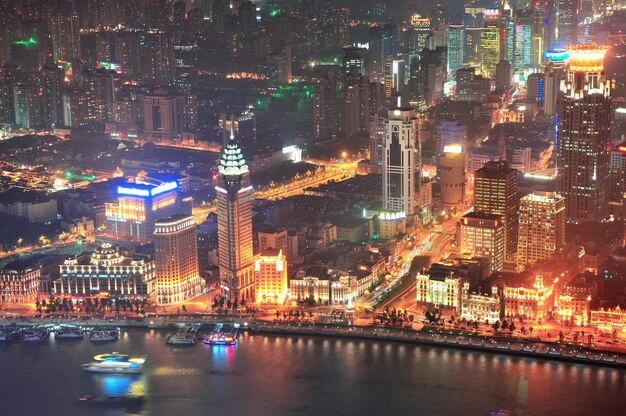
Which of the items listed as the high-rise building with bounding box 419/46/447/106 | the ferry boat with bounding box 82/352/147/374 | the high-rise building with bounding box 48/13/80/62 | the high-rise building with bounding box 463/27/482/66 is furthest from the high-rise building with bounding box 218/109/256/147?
the ferry boat with bounding box 82/352/147/374

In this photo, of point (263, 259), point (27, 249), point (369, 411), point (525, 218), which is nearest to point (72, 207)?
point (27, 249)

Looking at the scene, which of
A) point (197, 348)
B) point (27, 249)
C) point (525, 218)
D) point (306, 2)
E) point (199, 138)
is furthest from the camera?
point (306, 2)

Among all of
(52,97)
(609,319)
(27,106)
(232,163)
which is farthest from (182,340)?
(52,97)

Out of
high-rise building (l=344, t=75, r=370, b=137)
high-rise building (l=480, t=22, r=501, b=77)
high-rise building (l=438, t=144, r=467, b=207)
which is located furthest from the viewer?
high-rise building (l=480, t=22, r=501, b=77)

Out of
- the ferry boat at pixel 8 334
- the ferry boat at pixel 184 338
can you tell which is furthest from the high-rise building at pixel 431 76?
the ferry boat at pixel 8 334

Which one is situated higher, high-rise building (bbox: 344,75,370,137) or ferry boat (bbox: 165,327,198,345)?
high-rise building (bbox: 344,75,370,137)

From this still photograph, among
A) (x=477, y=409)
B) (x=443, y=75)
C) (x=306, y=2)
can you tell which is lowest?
(x=477, y=409)

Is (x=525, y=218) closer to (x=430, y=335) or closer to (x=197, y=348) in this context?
(x=430, y=335)

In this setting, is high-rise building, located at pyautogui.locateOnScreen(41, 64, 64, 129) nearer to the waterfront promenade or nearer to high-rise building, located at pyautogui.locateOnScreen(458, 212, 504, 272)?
the waterfront promenade
